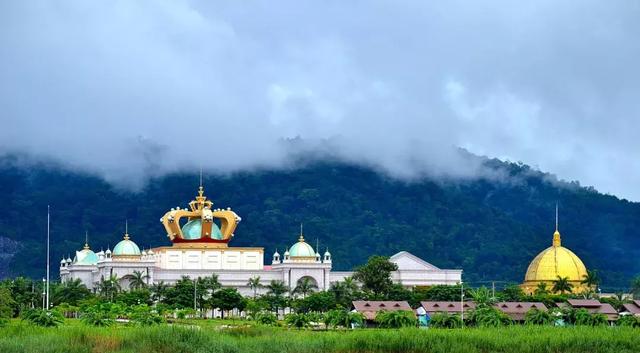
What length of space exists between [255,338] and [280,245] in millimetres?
87863

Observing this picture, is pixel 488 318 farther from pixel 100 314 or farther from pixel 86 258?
pixel 86 258

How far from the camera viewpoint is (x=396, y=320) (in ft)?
218

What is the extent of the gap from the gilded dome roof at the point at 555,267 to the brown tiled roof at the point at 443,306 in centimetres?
2069

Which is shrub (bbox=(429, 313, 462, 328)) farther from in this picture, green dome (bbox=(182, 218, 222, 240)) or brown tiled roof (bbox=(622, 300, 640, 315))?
green dome (bbox=(182, 218, 222, 240))

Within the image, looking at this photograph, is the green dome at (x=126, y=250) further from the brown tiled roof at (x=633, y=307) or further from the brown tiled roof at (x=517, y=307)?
the brown tiled roof at (x=633, y=307)

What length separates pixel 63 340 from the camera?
4766 centimetres

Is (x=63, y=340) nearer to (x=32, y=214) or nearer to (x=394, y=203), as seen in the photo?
(x=32, y=214)

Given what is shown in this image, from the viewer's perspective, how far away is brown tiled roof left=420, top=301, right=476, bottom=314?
3027 inches

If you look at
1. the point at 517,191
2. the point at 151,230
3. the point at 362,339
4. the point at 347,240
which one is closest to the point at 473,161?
the point at 517,191

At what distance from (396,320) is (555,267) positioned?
35463 mm

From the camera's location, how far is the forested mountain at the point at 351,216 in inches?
5507

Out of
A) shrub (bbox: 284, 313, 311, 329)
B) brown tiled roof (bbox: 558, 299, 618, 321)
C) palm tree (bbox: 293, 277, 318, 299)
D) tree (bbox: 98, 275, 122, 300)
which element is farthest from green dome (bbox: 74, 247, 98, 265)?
brown tiled roof (bbox: 558, 299, 618, 321)

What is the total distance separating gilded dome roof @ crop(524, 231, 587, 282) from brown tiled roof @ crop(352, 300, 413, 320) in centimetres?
2232

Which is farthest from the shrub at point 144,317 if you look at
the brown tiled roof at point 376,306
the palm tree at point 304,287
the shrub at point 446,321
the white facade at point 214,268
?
the palm tree at point 304,287
